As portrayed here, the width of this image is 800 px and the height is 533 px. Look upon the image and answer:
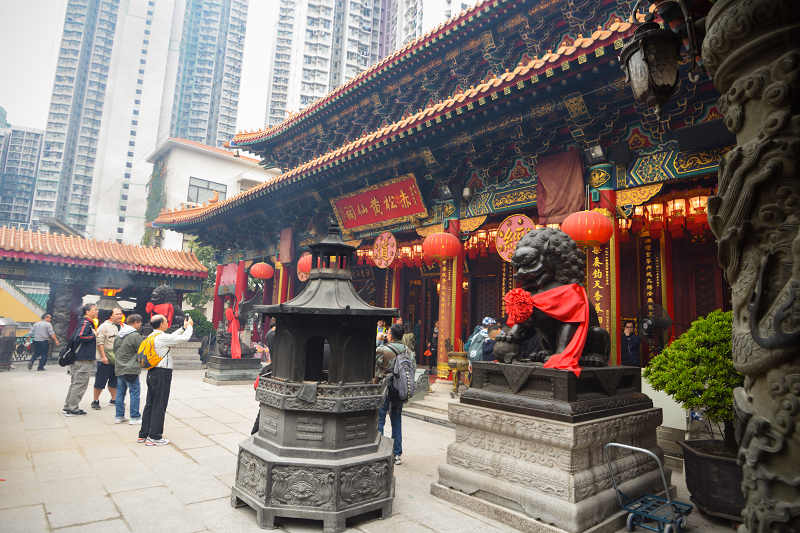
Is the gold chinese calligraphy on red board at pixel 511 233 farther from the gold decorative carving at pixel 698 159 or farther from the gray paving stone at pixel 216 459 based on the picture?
the gray paving stone at pixel 216 459

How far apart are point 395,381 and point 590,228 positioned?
129 inches

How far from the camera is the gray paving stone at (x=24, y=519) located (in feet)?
9.36

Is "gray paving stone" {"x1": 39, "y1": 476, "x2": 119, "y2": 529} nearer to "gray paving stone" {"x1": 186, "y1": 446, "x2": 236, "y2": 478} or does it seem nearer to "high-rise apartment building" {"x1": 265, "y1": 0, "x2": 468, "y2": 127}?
"gray paving stone" {"x1": 186, "y1": 446, "x2": 236, "y2": 478}

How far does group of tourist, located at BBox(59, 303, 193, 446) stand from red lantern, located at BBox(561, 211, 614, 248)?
5088 mm

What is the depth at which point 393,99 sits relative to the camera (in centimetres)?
1066

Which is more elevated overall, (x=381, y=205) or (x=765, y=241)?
(x=381, y=205)

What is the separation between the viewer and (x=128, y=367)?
5.86 metres

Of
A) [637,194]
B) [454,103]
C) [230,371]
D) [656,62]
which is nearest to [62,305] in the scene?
[230,371]

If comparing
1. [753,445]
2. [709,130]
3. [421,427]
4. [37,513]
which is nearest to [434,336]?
[421,427]

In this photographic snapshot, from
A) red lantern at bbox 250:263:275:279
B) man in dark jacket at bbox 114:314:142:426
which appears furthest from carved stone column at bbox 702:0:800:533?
red lantern at bbox 250:263:275:279

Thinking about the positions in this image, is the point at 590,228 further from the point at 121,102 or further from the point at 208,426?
the point at 121,102

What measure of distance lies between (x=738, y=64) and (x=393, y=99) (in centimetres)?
930

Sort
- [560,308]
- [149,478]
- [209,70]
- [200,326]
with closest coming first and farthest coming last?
[560,308]
[149,478]
[200,326]
[209,70]

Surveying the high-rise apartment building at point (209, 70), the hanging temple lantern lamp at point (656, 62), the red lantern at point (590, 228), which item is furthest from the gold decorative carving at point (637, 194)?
the high-rise apartment building at point (209, 70)
